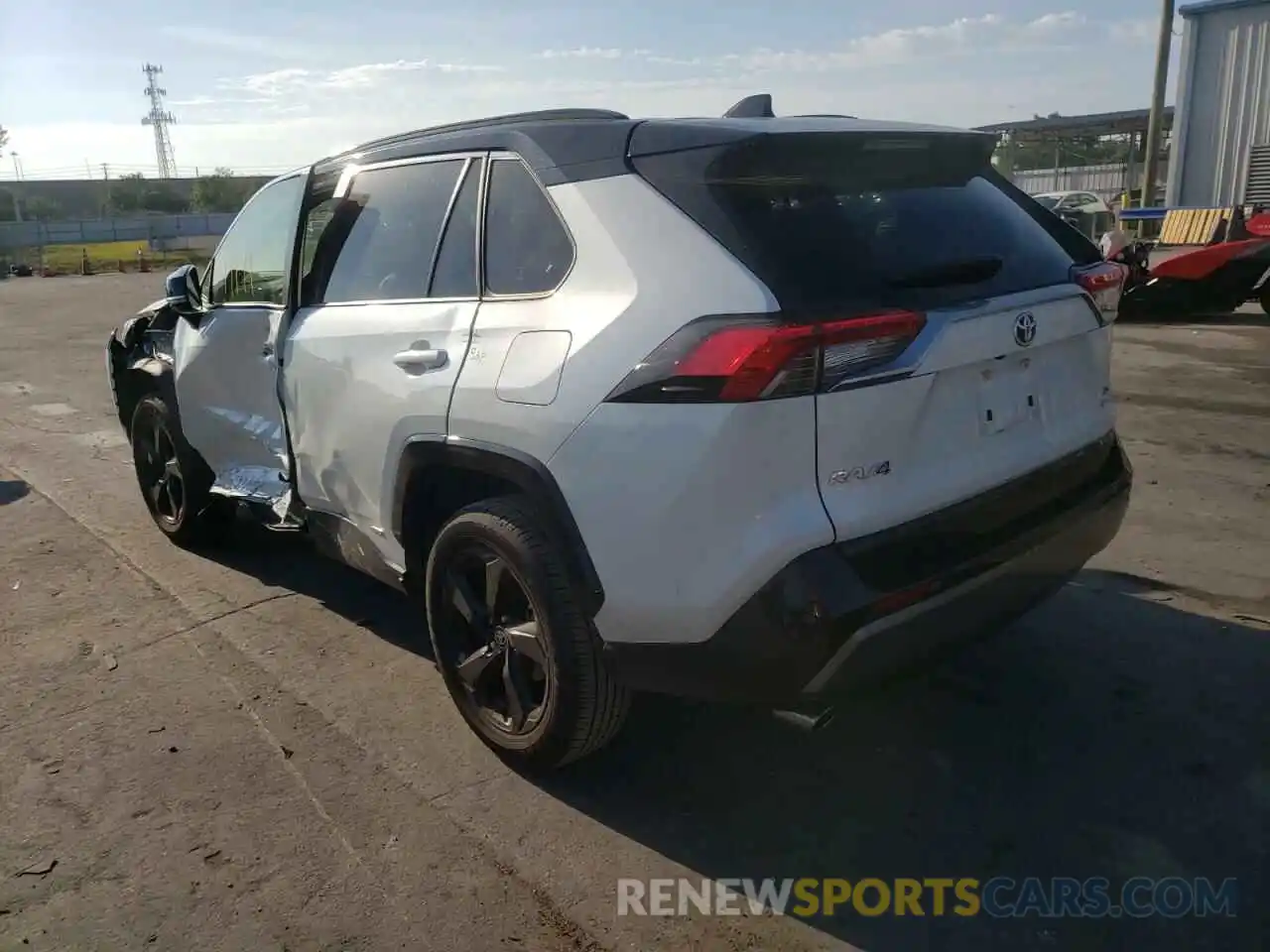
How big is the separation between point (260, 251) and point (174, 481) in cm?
152

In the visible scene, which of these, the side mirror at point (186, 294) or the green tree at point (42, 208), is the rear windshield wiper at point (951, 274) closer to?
the side mirror at point (186, 294)

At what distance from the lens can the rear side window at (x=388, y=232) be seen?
11.4 feet

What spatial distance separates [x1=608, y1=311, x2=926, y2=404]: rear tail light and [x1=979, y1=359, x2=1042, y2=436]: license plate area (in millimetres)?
370

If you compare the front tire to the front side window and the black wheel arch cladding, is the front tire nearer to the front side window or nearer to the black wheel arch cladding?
the black wheel arch cladding

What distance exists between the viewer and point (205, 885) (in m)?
2.81

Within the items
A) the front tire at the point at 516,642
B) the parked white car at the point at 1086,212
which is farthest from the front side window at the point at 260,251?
the parked white car at the point at 1086,212

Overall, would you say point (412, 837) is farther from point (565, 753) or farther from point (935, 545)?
point (935, 545)

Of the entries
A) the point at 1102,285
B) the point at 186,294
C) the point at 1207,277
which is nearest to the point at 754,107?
the point at 1102,285

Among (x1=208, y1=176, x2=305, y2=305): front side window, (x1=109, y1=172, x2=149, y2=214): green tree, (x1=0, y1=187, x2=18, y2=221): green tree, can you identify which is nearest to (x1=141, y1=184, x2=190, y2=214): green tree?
(x1=109, y1=172, x2=149, y2=214): green tree

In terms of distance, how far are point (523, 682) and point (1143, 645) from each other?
2324mm

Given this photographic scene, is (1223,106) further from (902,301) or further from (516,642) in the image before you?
(516,642)

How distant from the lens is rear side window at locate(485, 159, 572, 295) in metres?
2.94

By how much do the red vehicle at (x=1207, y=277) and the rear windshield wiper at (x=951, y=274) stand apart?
10023 millimetres

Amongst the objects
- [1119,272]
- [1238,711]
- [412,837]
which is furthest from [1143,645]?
[412,837]
